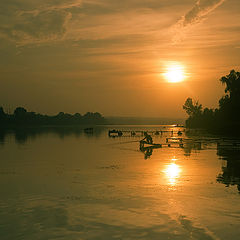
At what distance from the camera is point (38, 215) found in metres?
17.9

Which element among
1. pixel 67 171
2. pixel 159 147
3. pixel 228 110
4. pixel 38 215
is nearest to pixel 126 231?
pixel 38 215

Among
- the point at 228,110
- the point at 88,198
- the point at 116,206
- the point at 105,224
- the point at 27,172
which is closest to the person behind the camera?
the point at 105,224

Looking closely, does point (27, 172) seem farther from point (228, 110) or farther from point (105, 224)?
point (228, 110)

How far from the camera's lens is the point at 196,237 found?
577 inches

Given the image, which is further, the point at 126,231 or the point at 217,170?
the point at 217,170

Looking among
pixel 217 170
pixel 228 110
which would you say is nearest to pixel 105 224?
pixel 217 170

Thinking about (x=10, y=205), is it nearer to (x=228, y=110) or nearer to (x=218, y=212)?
(x=218, y=212)

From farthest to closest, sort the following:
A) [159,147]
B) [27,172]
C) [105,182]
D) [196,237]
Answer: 1. [159,147]
2. [27,172]
3. [105,182]
4. [196,237]

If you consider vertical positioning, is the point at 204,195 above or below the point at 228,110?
below

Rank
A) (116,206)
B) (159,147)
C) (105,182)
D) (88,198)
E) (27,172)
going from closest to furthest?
(116,206) < (88,198) < (105,182) < (27,172) < (159,147)

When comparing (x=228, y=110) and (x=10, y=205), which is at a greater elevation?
(x=228, y=110)

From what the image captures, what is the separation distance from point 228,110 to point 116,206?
93.2 metres

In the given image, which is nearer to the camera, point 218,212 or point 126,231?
point 126,231

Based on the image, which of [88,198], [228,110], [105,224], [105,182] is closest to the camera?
[105,224]
